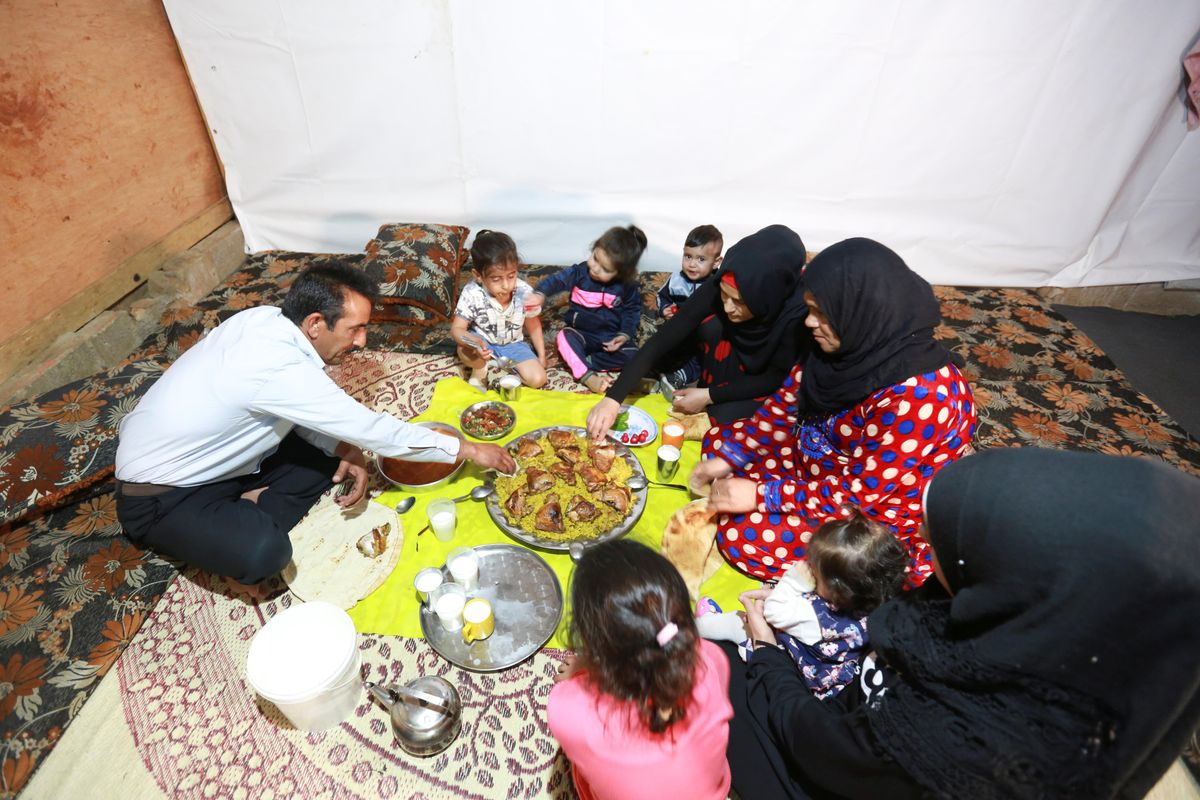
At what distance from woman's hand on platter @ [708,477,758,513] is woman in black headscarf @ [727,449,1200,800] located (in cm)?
125

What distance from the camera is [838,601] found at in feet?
7.15

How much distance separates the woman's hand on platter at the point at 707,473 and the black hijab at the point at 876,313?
91cm

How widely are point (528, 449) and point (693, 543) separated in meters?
1.11

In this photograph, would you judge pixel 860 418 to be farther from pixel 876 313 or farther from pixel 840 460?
pixel 876 313

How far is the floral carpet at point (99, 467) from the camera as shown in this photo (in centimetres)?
242

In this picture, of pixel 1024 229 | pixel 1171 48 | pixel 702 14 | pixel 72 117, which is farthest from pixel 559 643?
pixel 1171 48

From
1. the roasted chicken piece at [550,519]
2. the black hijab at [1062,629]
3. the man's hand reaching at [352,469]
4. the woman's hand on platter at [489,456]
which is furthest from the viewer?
the man's hand reaching at [352,469]

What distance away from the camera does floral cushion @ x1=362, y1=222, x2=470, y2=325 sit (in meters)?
4.60

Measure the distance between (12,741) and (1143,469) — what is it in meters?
3.98

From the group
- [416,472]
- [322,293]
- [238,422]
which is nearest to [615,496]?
[416,472]

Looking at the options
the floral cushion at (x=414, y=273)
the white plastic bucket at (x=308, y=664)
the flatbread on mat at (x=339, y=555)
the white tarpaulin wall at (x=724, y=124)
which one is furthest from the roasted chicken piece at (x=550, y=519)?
the white tarpaulin wall at (x=724, y=124)

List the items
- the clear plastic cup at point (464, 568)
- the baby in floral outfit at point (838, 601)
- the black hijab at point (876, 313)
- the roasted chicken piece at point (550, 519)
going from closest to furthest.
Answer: the baby in floral outfit at point (838, 601)
the black hijab at point (876, 313)
the clear plastic cup at point (464, 568)
the roasted chicken piece at point (550, 519)

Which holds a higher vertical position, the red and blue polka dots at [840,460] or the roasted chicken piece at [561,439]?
the red and blue polka dots at [840,460]

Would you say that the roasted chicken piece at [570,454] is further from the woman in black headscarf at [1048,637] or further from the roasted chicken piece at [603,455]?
the woman in black headscarf at [1048,637]
